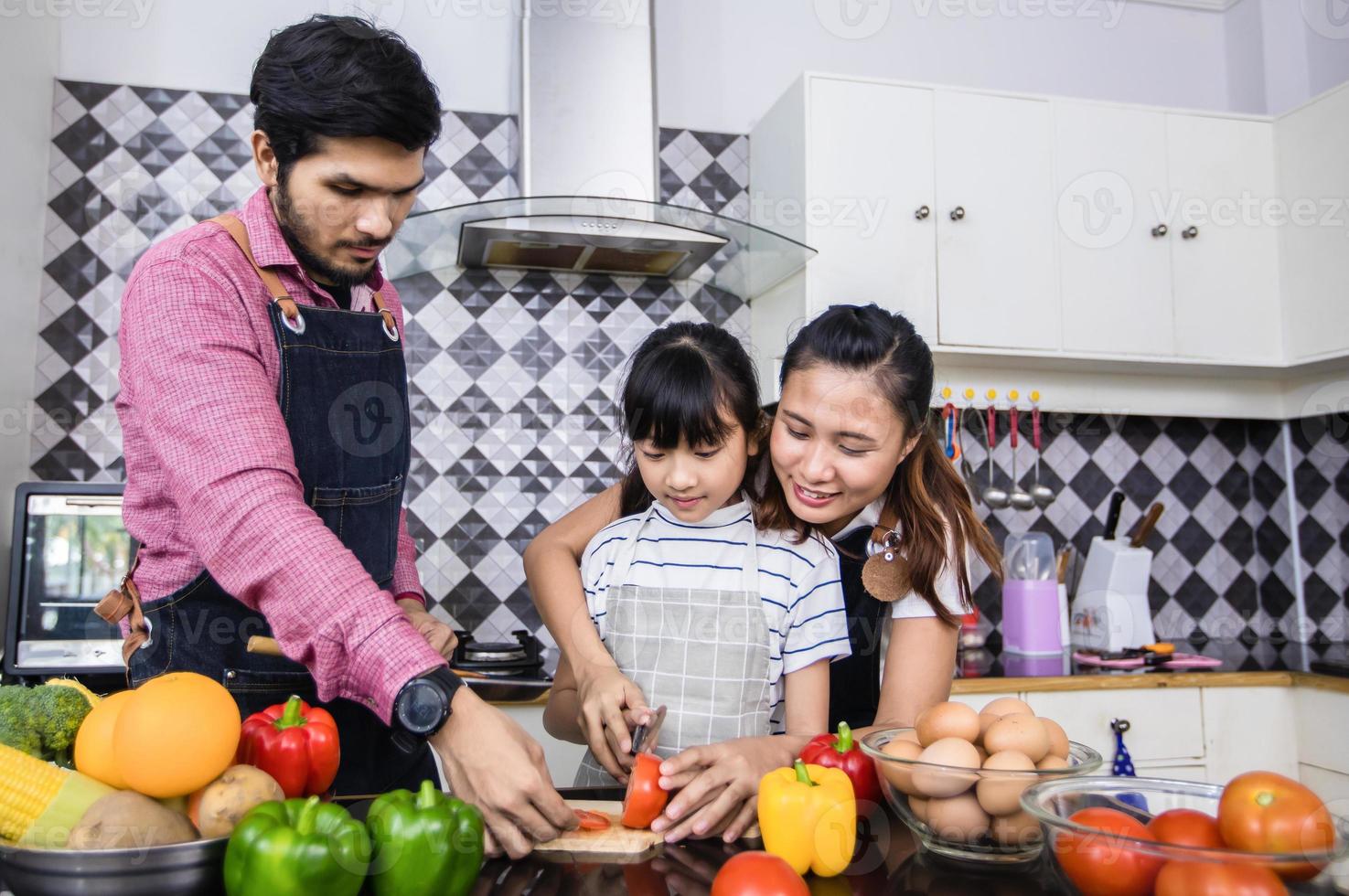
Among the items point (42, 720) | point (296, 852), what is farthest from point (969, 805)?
point (42, 720)

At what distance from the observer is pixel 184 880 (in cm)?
69

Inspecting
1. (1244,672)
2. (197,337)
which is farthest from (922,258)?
(197,337)

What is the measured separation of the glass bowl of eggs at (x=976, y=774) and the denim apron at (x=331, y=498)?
0.73 meters

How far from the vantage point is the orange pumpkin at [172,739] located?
695mm

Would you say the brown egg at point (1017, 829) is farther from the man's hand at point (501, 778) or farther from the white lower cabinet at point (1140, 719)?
the white lower cabinet at point (1140, 719)

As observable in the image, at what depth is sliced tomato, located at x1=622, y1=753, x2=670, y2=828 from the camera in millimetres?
914

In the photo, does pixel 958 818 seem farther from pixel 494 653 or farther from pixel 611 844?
pixel 494 653

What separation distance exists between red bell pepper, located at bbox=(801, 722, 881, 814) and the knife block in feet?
6.13

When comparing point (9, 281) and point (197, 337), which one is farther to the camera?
point (9, 281)

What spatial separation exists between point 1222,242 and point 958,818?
2351mm

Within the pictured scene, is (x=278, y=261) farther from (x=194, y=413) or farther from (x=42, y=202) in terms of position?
(x=42, y=202)

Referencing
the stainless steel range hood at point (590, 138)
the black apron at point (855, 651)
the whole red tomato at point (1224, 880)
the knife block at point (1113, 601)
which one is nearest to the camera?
the whole red tomato at point (1224, 880)

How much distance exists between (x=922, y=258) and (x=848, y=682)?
52.3 inches

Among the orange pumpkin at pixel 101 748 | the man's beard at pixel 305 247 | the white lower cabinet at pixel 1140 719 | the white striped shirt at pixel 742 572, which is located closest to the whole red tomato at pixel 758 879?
the orange pumpkin at pixel 101 748
